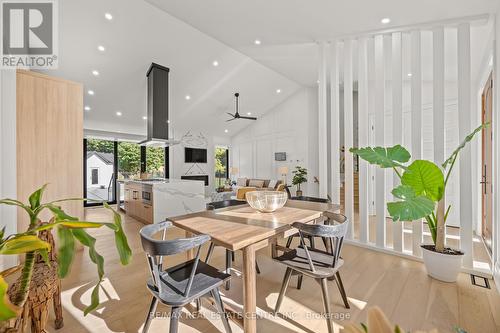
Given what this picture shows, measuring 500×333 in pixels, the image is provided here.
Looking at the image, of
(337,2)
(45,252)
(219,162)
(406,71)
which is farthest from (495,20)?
(219,162)

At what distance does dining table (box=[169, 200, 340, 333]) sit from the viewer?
4.70 ft

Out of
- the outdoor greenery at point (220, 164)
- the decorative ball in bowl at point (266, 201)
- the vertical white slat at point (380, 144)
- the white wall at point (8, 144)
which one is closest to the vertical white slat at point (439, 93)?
the vertical white slat at point (380, 144)

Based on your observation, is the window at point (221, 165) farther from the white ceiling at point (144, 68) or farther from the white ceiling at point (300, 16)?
the white ceiling at point (300, 16)

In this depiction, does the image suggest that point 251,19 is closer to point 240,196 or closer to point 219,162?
point 240,196

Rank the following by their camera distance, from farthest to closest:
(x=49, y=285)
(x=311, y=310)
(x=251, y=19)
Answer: (x=251, y=19) → (x=311, y=310) → (x=49, y=285)

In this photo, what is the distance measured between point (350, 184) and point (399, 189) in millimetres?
1312

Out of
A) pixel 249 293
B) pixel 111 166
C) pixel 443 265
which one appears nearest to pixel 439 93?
pixel 443 265

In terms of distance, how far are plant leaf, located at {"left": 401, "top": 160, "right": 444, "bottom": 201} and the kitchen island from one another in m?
3.63

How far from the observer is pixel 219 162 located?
30.7 feet

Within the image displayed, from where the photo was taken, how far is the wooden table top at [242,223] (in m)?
1.43

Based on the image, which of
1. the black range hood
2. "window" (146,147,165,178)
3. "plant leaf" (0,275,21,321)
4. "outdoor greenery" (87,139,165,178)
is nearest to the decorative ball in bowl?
"plant leaf" (0,275,21,321)

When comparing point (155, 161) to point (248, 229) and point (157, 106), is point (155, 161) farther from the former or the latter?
point (248, 229)

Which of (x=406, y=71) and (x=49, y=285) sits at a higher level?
(x=406, y=71)

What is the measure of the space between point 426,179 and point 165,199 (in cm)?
402
